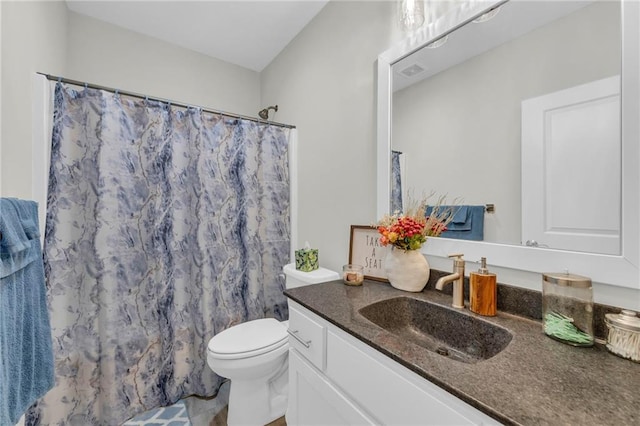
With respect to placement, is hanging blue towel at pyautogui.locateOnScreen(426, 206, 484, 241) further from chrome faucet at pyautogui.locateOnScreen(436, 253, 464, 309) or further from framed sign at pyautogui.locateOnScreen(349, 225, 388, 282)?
framed sign at pyautogui.locateOnScreen(349, 225, 388, 282)

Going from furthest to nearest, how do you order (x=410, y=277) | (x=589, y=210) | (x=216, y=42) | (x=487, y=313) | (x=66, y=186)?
(x=216, y=42), (x=66, y=186), (x=410, y=277), (x=487, y=313), (x=589, y=210)

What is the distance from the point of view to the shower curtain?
4.53ft

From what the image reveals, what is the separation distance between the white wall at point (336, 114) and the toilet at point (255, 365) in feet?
1.25

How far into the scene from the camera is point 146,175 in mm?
1573

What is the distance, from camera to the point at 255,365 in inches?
54.5

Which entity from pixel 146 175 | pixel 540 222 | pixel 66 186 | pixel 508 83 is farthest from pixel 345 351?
pixel 66 186

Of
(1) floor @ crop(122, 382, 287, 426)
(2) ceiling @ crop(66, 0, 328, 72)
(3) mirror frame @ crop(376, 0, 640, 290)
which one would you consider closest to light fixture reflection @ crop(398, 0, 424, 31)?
(3) mirror frame @ crop(376, 0, 640, 290)

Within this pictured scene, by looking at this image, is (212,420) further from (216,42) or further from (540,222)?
(216,42)

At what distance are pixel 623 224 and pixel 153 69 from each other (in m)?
2.81

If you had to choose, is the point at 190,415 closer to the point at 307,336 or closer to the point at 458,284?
the point at 307,336

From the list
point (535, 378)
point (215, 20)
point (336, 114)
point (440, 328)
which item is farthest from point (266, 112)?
point (535, 378)

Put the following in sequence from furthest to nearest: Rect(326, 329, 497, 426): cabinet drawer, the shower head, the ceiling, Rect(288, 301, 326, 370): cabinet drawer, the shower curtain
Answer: the shower head, the ceiling, the shower curtain, Rect(288, 301, 326, 370): cabinet drawer, Rect(326, 329, 497, 426): cabinet drawer

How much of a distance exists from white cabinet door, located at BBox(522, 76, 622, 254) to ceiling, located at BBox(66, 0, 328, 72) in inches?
62.4

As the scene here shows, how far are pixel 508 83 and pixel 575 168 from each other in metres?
0.38
